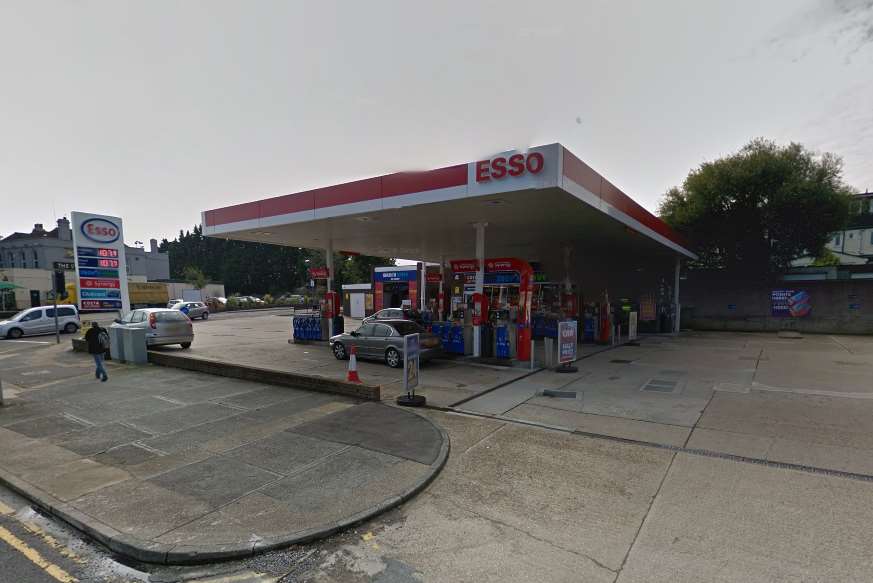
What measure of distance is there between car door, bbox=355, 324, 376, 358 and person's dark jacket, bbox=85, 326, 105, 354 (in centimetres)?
638

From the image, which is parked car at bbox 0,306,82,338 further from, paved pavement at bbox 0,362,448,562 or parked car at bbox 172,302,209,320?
paved pavement at bbox 0,362,448,562

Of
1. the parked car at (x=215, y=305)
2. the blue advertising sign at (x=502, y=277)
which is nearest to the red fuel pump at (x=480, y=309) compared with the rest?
the blue advertising sign at (x=502, y=277)

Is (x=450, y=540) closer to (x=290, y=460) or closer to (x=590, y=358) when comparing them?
(x=290, y=460)

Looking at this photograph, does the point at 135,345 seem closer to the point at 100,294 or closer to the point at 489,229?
the point at 100,294

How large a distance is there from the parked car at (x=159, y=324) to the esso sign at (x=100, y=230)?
2.91m

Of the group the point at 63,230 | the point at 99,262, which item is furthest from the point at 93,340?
the point at 63,230

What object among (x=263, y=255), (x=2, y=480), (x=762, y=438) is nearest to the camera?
(x=2, y=480)

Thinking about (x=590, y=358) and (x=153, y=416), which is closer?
(x=153, y=416)

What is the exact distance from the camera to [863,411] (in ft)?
23.1

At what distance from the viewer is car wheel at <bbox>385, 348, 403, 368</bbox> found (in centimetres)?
1162

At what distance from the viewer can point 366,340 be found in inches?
488

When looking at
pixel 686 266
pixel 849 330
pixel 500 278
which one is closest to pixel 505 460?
pixel 500 278

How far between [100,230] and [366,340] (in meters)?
9.20

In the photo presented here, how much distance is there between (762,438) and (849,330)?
67.5 feet
